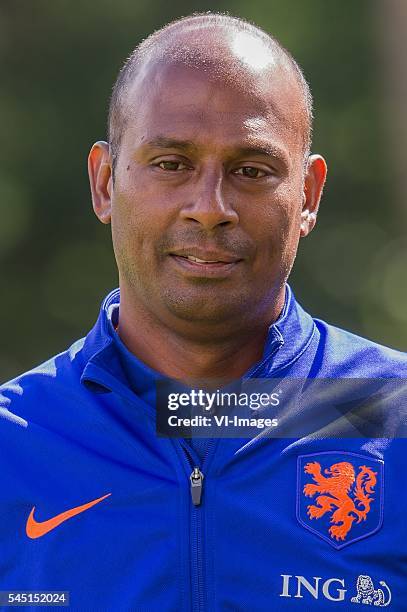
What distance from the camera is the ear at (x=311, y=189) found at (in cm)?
361

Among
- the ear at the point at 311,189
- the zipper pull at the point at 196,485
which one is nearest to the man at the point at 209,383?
the zipper pull at the point at 196,485

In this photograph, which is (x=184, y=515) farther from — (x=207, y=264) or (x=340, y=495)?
(x=207, y=264)

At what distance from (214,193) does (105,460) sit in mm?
720

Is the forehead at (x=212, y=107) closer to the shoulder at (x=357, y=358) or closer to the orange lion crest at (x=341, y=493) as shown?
the shoulder at (x=357, y=358)

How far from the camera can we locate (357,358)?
11.1ft

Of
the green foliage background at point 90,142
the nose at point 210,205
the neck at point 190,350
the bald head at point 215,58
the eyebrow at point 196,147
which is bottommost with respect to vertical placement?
the neck at point 190,350

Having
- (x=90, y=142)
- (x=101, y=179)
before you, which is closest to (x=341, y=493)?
(x=101, y=179)

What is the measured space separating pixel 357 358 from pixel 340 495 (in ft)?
1.39

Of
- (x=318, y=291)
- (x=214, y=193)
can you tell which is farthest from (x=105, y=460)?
(x=318, y=291)

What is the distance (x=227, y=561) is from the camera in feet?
9.87

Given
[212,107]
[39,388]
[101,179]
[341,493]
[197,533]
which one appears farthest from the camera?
[101,179]

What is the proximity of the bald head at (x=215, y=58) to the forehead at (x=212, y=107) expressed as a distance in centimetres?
1

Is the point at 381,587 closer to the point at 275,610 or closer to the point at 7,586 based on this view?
the point at 275,610

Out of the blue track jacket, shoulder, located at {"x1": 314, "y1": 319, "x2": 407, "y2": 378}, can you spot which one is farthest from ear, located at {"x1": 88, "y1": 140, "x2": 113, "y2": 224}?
shoulder, located at {"x1": 314, "y1": 319, "x2": 407, "y2": 378}
